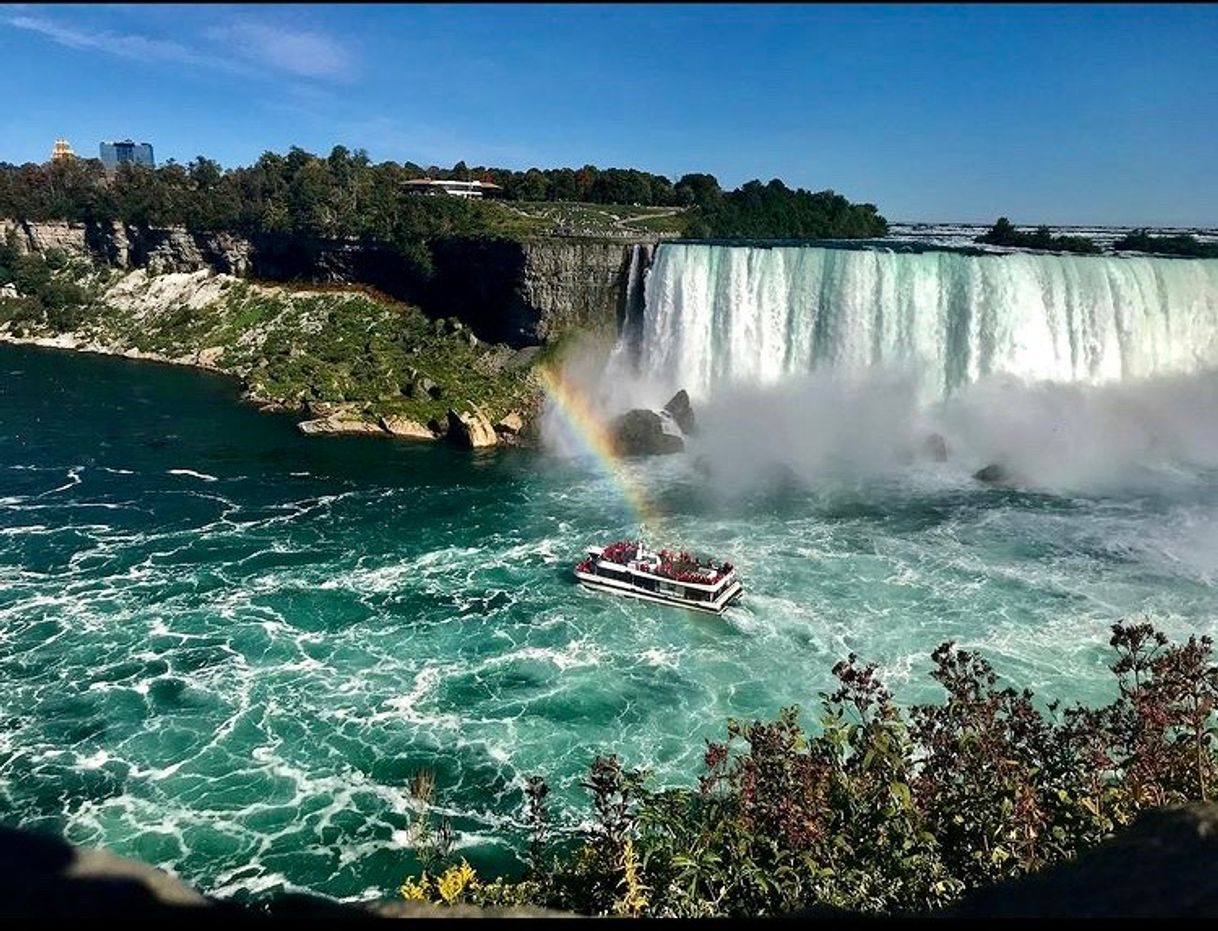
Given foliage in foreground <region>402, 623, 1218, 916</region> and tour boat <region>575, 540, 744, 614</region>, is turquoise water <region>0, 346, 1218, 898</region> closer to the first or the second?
tour boat <region>575, 540, 744, 614</region>

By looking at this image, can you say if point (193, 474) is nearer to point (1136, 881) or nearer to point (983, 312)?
point (983, 312)

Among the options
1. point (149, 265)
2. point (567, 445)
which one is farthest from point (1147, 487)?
point (149, 265)

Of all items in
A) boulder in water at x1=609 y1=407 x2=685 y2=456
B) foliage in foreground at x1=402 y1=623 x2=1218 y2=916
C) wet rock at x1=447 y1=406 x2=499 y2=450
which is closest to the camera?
foliage in foreground at x1=402 y1=623 x2=1218 y2=916

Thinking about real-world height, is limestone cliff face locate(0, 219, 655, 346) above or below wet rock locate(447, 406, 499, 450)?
above

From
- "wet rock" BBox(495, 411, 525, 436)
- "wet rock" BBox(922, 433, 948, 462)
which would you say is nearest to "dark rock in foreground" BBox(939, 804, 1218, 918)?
"wet rock" BBox(922, 433, 948, 462)

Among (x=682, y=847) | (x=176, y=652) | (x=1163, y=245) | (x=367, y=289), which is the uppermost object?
(x=1163, y=245)

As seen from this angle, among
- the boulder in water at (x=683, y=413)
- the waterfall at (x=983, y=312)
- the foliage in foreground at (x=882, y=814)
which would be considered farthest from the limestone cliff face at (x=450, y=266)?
the foliage in foreground at (x=882, y=814)

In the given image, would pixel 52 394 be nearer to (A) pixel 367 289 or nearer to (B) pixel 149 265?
(A) pixel 367 289

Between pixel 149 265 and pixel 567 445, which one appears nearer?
pixel 567 445
